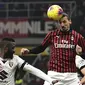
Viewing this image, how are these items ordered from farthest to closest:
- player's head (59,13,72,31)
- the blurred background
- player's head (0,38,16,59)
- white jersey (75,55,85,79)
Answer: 1. the blurred background
2. white jersey (75,55,85,79)
3. player's head (59,13,72,31)
4. player's head (0,38,16,59)

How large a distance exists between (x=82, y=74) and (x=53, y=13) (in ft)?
4.92

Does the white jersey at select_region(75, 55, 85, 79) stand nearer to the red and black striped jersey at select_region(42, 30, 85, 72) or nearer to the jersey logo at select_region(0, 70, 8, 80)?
the red and black striped jersey at select_region(42, 30, 85, 72)

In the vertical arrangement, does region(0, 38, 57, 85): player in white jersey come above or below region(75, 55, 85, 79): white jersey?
above

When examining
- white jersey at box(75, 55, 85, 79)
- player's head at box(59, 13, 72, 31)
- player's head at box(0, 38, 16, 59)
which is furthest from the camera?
white jersey at box(75, 55, 85, 79)

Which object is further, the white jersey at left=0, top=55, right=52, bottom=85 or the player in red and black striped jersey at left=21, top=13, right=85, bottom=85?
the player in red and black striped jersey at left=21, top=13, right=85, bottom=85

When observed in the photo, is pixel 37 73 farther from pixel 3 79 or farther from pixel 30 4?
pixel 30 4

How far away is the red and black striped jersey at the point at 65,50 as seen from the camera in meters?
7.47

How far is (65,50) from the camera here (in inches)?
295

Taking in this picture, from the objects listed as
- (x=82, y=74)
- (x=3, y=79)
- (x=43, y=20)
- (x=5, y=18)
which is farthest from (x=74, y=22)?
(x=3, y=79)

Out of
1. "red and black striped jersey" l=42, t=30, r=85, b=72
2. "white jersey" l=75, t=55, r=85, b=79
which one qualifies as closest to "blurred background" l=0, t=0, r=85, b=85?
"white jersey" l=75, t=55, r=85, b=79

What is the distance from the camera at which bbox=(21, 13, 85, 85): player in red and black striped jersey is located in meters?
7.47

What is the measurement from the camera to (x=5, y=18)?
21.7 metres

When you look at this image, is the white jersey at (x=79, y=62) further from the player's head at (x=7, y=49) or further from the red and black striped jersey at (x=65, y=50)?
the player's head at (x=7, y=49)

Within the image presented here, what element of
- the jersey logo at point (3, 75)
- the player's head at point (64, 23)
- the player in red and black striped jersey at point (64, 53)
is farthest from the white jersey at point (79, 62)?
the jersey logo at point (3, 75)
